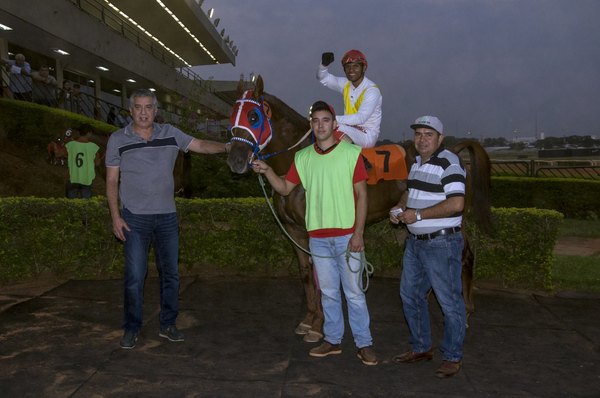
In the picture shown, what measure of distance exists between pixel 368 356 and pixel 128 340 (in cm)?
219

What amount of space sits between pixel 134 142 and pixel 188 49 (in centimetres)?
4432

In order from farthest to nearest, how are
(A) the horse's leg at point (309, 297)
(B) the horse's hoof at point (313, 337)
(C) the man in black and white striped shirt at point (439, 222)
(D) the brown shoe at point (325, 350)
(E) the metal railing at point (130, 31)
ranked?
1. (E) the metal railing at point (130, 31)
2. (A) the horse's leg at point (309, 297)
3. (B) the horse's hoof at point (313, 337)
4. (D) the brown shoe at point (325, 350)
5. (C) the man in black and white striped shirt at point (439, 222)

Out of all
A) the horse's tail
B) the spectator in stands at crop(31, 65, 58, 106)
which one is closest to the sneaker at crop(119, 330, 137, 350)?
the horse's tail

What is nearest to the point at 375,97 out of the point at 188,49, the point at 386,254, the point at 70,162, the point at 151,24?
the point at 386,254

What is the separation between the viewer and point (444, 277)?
3998mm

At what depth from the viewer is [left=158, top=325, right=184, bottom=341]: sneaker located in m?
4.86

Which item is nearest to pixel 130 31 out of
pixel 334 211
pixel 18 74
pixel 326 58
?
pixel 18 74

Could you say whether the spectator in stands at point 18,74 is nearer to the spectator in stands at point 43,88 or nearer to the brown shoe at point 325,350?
the spectator in stands at point 43,88

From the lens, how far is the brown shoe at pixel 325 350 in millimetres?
4500

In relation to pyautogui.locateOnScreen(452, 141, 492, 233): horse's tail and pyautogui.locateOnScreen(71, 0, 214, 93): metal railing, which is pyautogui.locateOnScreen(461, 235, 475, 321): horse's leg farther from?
pyautogui.locateOnScreen(71, 0, 214, 93): metal railing

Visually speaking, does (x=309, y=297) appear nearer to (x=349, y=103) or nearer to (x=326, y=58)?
(x=349, y=103)

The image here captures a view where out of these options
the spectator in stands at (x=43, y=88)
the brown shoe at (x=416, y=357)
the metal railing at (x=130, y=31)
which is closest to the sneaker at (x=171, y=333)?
the brown shoe at (x=416, y=357)

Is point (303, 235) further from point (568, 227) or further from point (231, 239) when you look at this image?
point (568, 227)

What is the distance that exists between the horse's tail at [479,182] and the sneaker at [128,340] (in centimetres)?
357
